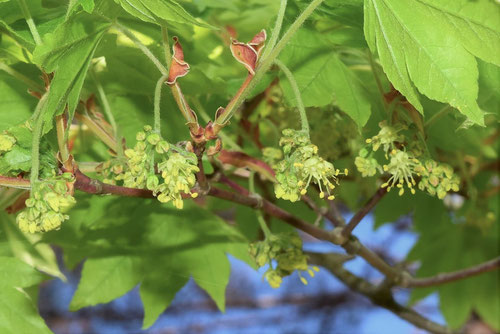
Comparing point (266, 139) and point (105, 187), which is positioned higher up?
point (105, 187)

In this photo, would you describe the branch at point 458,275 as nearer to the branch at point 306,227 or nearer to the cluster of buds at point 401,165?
the branch at point 306,227

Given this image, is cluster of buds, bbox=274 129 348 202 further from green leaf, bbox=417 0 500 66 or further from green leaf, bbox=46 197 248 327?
green leaf, bbox=46 197 248 327

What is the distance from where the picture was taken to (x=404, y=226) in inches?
99.6

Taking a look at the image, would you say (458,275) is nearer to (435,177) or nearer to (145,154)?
(435,177)

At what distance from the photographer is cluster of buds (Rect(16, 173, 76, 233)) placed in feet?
1.97

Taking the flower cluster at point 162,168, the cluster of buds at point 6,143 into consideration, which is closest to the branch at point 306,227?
the flower cluster at point 162,168

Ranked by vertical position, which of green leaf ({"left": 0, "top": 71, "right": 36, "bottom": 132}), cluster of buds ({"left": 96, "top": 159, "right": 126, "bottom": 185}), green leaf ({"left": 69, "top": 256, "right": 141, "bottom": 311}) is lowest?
green leaf ({"left": 69, "top": 256, "right": 141, "bottom": 311})

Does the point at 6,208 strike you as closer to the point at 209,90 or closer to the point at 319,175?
the point at 209,90

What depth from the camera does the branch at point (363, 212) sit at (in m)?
0.85

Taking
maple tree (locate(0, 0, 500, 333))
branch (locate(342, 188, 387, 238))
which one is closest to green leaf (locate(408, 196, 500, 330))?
maple tree (locate(0, 0, 500, 333))

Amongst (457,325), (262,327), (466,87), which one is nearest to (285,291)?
(262,327)

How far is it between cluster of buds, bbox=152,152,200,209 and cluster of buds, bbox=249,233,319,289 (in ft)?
0.83

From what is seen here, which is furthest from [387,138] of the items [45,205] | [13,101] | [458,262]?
[458,262]

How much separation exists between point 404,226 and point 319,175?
6.43ft
